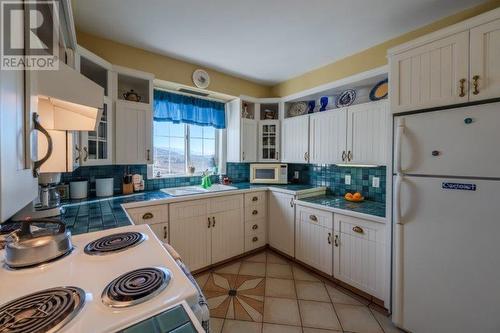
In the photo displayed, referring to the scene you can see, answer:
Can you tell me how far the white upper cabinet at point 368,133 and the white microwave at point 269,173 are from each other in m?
1.00

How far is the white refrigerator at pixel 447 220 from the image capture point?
1255 mm

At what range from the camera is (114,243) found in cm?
103

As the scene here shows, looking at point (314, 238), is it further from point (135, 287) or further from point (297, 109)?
point (135, 287)

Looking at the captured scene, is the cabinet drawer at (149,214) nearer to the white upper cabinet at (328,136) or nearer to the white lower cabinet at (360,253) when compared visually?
the white lower cabinet at (360,253)

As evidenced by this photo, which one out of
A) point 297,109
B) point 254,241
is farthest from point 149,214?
point 297,109

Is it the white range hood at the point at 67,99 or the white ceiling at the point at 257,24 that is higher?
the white ceiling at the point at 257,24

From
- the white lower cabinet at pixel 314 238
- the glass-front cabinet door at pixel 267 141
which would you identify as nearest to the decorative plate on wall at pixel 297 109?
the glass-front cabinet door at pixel 267 141

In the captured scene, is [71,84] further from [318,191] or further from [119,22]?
[318,191]

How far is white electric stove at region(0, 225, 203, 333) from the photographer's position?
0.56m

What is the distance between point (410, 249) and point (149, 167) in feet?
9.09

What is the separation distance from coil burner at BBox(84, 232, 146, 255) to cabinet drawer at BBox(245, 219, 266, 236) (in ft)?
5.95

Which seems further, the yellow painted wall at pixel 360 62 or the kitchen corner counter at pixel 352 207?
the kitchen corner counter at pixel 352 207

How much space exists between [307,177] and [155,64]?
2527 millimetres

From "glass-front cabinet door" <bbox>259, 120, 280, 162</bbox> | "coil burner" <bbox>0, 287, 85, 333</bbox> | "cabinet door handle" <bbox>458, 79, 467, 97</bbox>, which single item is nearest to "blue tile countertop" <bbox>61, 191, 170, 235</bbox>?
"coil burner" <bbox>0, 287, 85, 333</bbox>
